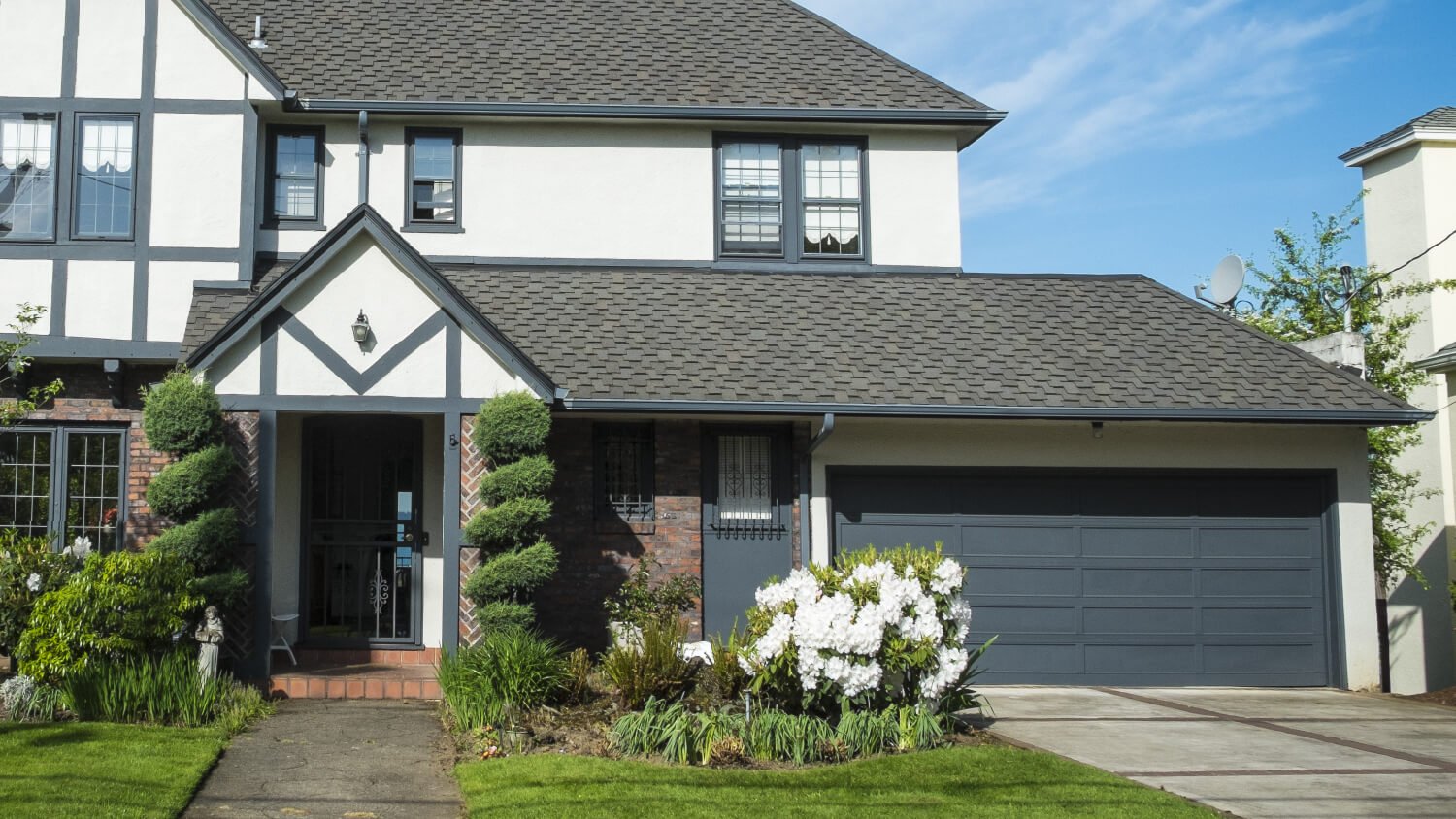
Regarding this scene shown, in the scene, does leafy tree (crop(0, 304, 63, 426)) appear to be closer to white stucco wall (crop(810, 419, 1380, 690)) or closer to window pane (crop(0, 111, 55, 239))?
window pane (crop(0, 111, 55, 239))

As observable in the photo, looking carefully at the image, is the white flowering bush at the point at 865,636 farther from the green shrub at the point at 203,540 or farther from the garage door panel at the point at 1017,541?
the green shrub at the point at 203,540

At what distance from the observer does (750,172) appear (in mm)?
15781

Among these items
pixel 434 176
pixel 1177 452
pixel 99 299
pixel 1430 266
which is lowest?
pixel 1177 452

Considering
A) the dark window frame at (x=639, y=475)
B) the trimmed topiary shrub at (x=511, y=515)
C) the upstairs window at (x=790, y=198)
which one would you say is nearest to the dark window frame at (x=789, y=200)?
the upstairs window at (x=790, y=198)

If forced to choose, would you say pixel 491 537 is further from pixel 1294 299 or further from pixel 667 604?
pixel 1294 299

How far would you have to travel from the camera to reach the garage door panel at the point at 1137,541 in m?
14.5

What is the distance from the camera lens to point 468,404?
12148mm

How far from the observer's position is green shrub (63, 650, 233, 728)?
32.8ft

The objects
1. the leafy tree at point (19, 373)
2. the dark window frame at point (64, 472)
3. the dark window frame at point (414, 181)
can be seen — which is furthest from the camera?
the dark window frame at point (414, 181)

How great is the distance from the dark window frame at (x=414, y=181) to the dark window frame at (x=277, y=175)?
967mm

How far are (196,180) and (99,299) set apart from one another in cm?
162

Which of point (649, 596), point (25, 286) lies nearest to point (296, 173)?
point (25, 286)

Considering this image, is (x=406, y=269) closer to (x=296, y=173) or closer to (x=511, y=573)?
(x=511, y=573)

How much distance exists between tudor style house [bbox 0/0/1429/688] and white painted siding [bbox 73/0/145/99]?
33mm
